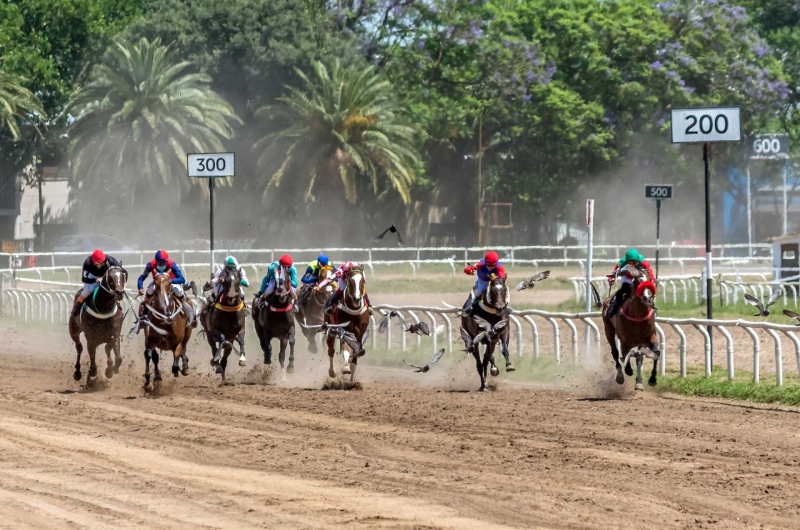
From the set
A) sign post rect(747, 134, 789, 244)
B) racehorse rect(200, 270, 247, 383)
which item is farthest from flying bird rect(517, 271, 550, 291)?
sign post rect(747, 134, 789, 244)

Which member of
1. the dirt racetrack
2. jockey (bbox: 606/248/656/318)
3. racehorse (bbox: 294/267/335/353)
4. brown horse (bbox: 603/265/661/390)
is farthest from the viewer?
racehorse (bbox: 294/267/335/353)

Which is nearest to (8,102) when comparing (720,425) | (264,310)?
(264,310)

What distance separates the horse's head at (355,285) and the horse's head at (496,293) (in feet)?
5.85

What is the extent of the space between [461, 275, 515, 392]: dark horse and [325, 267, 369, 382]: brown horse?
1.52 metres

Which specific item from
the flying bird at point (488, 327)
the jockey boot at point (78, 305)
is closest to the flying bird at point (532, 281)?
the flying bird at point (488, 327)

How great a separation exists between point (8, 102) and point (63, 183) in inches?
469

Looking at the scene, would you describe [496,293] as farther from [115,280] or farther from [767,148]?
[767,148]

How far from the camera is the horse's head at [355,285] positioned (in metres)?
17.4

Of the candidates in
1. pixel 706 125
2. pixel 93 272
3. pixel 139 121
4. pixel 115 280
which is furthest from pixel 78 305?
pixel 139 121

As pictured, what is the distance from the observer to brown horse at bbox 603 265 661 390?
15.6 metres

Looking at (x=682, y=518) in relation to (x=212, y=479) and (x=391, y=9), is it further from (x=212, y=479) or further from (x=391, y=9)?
(x=391, y=9)

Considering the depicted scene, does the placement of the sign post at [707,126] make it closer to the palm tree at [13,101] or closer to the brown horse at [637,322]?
the brown horse at [637,322]

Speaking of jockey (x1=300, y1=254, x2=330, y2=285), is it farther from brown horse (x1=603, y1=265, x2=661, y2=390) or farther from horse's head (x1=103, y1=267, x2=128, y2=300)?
brown horse (x1=603, y1=265, x2=661, y2=390)

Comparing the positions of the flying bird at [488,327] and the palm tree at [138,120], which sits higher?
the palm tree at [138,120]
